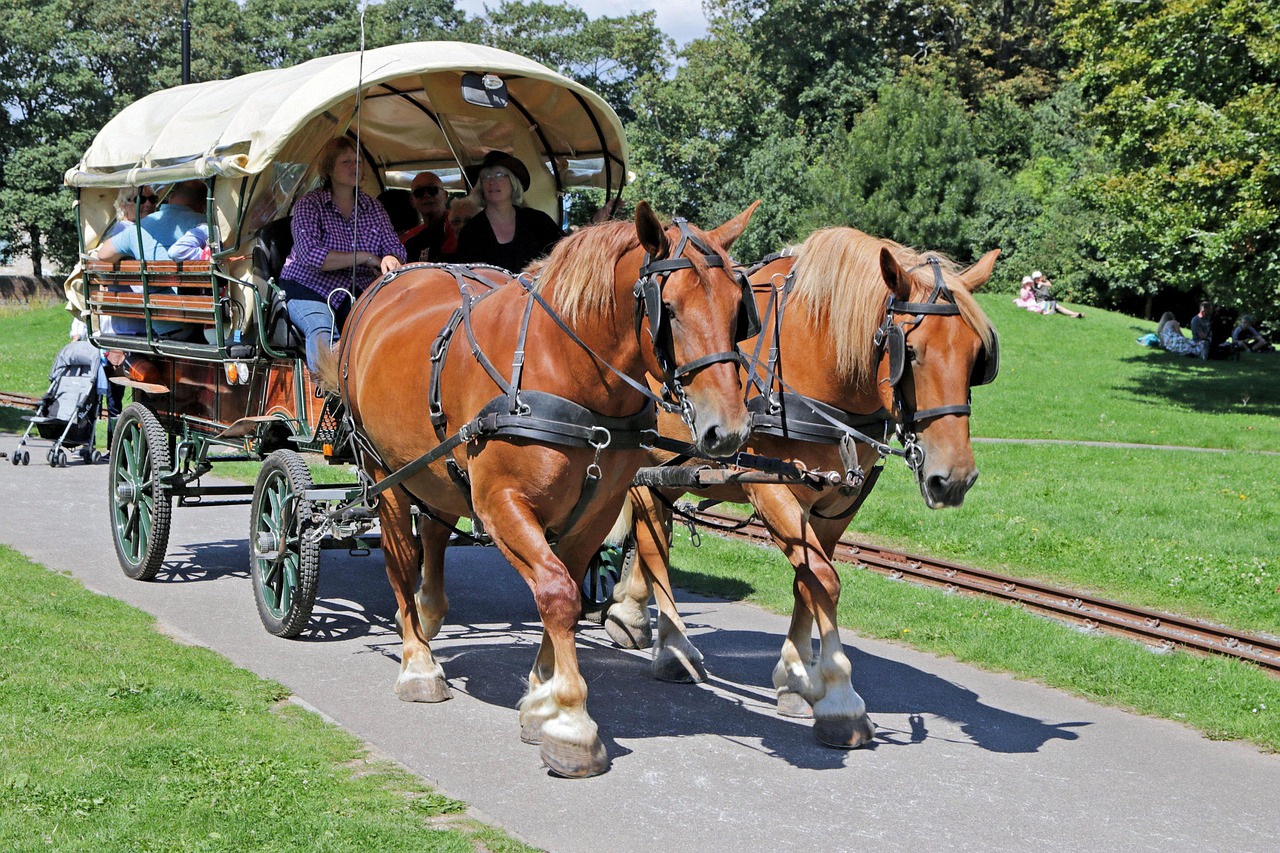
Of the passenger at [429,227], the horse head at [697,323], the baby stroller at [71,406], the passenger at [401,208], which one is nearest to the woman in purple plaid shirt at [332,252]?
the passenger at [429,227]

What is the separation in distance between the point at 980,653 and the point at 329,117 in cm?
493

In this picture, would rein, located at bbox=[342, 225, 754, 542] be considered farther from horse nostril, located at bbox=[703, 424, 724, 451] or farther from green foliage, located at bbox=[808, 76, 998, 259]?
green foliage, located at bbox=[808, 76, 998, 259]

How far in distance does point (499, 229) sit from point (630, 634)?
8.64 feet

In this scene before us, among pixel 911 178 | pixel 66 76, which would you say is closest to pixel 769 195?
pixel 911 178

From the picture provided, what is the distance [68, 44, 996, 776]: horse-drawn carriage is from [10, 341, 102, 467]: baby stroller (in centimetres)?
626

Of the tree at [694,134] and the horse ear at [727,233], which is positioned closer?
the horse ear at [727,233]

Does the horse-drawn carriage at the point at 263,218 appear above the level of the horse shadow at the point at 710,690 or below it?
above

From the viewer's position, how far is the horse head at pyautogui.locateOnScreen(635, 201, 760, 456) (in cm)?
461

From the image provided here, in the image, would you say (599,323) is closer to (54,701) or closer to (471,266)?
(471,266)

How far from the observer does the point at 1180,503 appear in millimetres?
12578

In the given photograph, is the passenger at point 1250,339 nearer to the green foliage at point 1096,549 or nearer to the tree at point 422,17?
the green foliage at point 1096,549

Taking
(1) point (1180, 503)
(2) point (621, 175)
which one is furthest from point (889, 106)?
(2) point (621, 175)

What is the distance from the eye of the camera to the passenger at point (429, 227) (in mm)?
8492

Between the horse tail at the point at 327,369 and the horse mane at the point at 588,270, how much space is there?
227 centimetres
